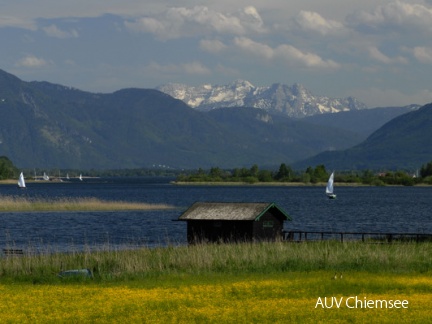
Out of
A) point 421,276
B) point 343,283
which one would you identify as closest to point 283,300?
point 343,283

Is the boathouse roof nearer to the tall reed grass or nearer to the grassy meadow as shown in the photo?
the grassy meadow

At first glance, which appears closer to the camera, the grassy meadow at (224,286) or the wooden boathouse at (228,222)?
the grassy meadow at (224,286)

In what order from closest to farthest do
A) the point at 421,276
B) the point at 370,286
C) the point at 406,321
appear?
the point at 406,321, the point at 370,286, the point at 421,276

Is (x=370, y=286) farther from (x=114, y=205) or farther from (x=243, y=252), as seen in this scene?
(x=114, y=205)

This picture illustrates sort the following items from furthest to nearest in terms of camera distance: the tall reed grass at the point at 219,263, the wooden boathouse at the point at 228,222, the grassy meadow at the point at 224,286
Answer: the wooden boathouse at the point at 228,222 → the tall reed grass at the point at 219,263 → the grassy meadow at the point at 224,286

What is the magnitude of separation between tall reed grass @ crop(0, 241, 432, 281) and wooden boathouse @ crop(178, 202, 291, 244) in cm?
1278

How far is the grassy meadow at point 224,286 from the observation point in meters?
37.8

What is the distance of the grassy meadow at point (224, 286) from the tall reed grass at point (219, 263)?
0.07 m

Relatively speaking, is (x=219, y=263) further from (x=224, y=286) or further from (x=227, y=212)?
(x=227, y=212)

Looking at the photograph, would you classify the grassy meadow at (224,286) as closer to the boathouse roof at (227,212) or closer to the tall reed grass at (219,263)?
the tall reed grass at (219,263)

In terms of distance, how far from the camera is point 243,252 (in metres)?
62.6

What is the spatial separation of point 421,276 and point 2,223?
83.9m

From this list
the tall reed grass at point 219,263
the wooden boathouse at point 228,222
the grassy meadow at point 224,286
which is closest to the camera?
the grassy meadow at point 224,286

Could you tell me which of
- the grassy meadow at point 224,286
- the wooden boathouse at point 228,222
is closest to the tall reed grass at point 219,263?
the grassy meadow at point 224,286
